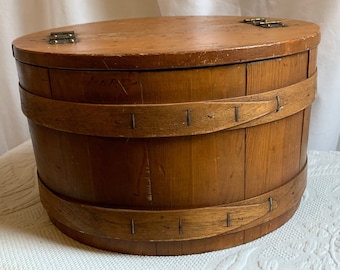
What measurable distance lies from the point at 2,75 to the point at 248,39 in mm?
1223

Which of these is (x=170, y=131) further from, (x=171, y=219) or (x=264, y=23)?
(x=264, y=23)

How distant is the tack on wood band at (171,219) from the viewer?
91 cm

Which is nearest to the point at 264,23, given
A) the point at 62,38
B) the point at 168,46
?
the point at 168,46

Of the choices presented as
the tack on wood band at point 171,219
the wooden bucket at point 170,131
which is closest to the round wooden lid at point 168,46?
the wooden bucket at point 170,131

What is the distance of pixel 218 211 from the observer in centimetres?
92

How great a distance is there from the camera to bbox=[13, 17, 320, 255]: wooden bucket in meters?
0.83

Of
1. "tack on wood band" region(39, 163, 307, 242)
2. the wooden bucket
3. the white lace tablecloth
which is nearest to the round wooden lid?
the wooden bucket

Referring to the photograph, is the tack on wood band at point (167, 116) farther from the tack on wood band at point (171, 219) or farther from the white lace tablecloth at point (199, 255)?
the white lace tablecloth at point (199, 255)

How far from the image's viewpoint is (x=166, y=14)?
5.10 feet

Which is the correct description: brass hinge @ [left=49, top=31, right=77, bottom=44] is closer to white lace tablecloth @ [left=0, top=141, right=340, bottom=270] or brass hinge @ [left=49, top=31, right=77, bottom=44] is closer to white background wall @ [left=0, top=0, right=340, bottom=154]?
white lace tablecloth @ [left=0, top=141, right=340, bottom=270]

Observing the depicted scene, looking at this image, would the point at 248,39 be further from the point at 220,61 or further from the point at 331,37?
the point at 331,37

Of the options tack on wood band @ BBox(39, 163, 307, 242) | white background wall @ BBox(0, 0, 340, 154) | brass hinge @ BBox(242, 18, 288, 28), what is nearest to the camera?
tack on wood band @ BBox(39, 163, 307, 242)

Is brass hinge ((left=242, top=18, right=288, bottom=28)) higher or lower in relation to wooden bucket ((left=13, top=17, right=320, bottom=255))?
higher

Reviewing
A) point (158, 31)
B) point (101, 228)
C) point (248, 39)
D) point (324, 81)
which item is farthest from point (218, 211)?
point (324, 81)
